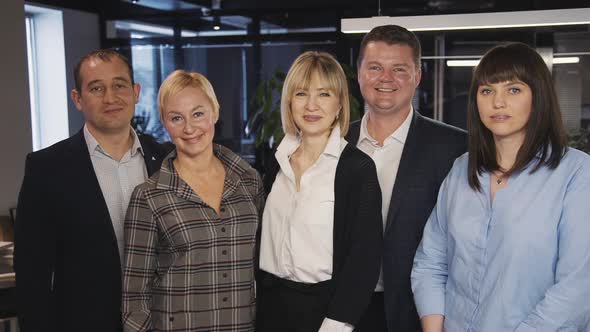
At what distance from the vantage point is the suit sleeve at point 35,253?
7.16 feet

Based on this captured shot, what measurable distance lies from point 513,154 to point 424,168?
1.43 feet

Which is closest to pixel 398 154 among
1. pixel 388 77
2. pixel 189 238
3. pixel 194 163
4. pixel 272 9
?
pixel 388 77

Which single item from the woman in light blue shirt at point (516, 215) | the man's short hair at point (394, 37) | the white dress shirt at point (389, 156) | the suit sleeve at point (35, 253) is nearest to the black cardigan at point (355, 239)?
the woman in light blue shirt at point (516, 215)

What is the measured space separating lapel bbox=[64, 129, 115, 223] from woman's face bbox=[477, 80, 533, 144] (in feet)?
4.49

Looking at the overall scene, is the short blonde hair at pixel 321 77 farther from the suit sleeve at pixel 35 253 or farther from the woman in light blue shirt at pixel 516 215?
the suit sleeve at pixel 35 253

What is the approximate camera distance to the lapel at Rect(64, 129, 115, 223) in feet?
7.23

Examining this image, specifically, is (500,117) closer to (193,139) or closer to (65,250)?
(193,139)

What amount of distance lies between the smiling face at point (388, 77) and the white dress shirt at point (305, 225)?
441 mm

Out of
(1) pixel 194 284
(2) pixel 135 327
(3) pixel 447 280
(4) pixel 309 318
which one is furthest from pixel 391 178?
(2) pixel 135 327

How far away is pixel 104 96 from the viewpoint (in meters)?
2.32

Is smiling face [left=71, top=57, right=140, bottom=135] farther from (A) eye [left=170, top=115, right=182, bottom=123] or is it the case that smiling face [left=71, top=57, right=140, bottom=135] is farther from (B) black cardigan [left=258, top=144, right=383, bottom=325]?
(B) black cardigan [left=258, top=144, right=383, bottom=325]

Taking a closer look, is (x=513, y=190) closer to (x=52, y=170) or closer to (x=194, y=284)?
(x=194, y=284)

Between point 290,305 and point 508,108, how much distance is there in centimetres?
96

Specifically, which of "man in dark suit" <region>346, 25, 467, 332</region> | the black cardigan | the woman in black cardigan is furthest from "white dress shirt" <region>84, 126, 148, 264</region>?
"man in dark suit" <region>346, 25, 467, 332</region>
